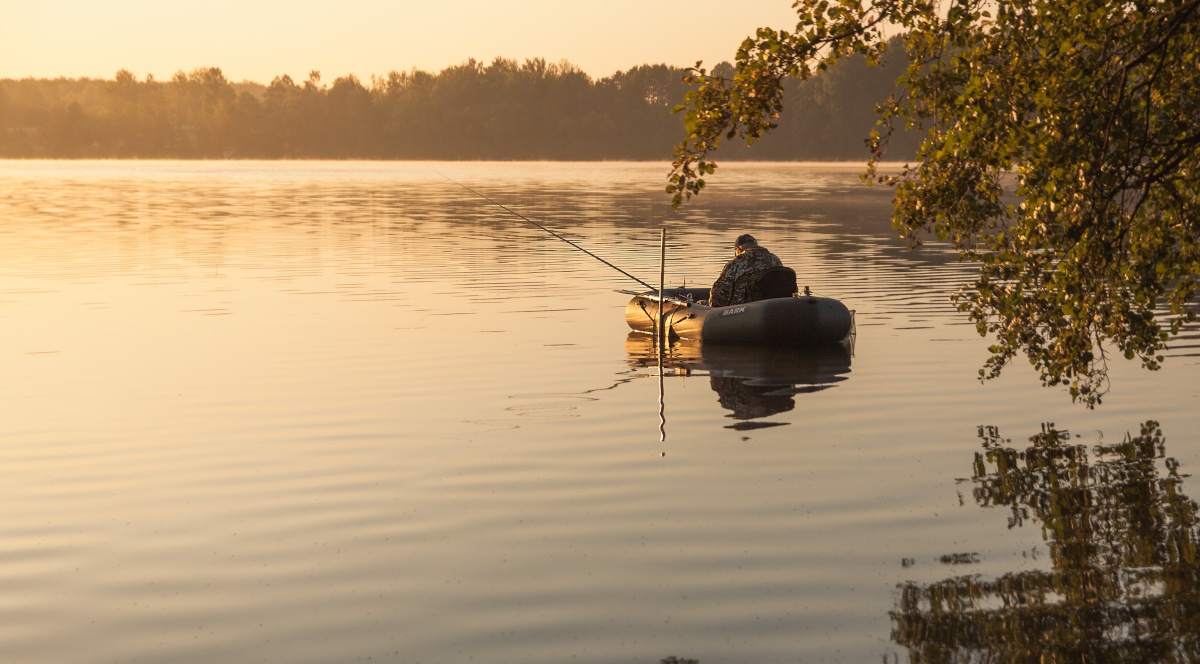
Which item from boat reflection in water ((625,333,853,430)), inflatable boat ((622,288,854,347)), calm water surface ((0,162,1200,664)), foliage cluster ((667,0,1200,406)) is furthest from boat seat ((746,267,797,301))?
foliage cluster ((667,0,1200,406))

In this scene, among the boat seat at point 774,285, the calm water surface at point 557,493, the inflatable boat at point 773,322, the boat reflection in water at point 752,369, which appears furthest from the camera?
the boat seat at point 774,285

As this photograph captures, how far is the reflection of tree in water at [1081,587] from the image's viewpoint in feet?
22.8

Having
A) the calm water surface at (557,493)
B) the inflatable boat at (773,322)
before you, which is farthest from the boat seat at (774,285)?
the calm water surface at (557,493)

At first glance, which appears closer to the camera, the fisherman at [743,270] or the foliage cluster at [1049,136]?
the foliage cluster at [1049,136]

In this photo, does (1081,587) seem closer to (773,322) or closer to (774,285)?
(773,322)

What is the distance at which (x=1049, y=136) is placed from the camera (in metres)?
8.66

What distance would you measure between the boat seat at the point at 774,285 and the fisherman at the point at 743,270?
2.4 inches

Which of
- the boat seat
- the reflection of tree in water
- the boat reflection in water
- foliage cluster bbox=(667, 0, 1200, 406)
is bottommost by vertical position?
the boat reflection in water

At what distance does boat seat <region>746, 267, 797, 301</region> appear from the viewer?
18.9 metres

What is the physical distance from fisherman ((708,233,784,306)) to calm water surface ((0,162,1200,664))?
89 centimetres

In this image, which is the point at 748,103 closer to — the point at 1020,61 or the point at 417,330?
the point at 1020,61

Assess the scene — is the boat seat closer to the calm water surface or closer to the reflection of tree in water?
the calm water surface

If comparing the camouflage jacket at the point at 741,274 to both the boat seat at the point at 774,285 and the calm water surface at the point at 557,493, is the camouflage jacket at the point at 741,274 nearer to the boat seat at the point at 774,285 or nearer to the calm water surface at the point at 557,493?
the boat seat at the point at 774,285

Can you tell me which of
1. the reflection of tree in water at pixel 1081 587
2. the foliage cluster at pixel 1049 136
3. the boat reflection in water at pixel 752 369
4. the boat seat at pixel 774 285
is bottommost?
the boat reflection in water at pixel 752 369
